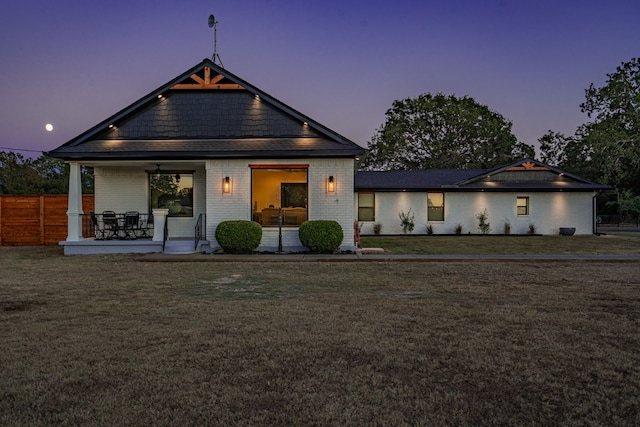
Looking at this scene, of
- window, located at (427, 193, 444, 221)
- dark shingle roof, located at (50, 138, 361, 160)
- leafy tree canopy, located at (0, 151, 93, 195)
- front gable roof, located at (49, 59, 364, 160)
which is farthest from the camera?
leafy tree canopy, located at (0, 151, 93, 195)

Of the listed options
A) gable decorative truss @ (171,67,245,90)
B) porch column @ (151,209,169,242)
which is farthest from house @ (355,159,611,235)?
porch column @ (151,209,169,242)

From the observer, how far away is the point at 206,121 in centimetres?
1408

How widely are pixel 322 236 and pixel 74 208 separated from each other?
7884 mm

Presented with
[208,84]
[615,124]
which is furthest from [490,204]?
[208,84]

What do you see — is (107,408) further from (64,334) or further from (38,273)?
(38,273)

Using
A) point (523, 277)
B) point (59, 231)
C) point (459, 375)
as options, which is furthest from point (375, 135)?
point (459, 375)

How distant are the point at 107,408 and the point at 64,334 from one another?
2172 millimetres

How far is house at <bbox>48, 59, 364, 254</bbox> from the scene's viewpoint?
1300 cm

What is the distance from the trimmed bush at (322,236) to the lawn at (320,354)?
4.59 metres

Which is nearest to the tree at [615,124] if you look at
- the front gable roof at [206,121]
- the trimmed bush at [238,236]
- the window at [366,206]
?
the window at [366,206]

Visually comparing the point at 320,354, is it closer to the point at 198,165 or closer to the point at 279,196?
the point at 198,165

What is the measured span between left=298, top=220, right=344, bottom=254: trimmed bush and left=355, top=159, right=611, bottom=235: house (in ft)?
29.6

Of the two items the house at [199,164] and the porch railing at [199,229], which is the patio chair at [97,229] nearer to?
the house at [199,164]

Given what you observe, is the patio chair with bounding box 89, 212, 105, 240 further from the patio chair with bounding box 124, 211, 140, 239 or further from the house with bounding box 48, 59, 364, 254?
the patio chair with bounding box 124, 211, 140, 239
